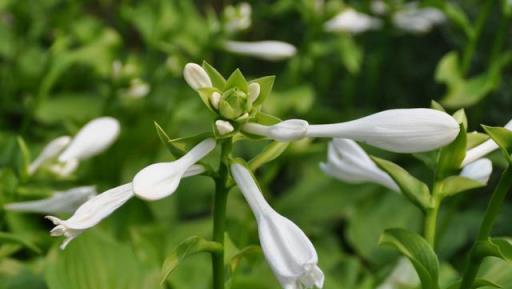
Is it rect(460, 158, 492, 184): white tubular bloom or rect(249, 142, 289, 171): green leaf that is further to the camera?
rect(460, 158, 492, 184): white tubular bloom

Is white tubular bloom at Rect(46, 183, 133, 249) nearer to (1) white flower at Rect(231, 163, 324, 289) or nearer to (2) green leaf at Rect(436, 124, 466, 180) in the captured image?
(1) white flower at Rect(231, 163, 324, 289)

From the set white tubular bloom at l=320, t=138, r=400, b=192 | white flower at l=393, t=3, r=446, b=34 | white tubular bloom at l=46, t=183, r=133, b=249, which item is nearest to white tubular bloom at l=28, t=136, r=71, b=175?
white tubular bloom at l=320, t=138, r=400, b=192

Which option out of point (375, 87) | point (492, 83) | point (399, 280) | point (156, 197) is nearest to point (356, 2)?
point (375, 87)

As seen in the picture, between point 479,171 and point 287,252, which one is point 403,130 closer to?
point 287,252

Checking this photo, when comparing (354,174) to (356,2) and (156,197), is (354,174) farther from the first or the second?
(356,2)

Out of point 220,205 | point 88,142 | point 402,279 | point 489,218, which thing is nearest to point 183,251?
point 220,205
